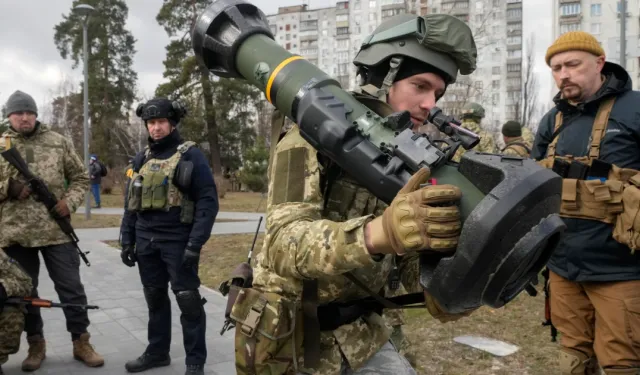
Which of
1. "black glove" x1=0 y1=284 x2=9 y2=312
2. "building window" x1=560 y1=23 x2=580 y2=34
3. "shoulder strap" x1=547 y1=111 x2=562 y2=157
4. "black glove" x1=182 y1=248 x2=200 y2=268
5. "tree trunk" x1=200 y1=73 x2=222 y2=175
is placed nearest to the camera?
"shoulder strap" x1=547 y1=111 x2=562 y2=157

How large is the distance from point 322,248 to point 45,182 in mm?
3874

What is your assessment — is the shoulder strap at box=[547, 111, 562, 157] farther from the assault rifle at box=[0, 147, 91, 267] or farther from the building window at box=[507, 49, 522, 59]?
the building window at box=[507, 49, 522, 59]

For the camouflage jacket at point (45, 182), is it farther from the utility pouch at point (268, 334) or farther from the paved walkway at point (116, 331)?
the utility pouch at point (268, 334)

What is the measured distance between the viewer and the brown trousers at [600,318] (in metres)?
2.88

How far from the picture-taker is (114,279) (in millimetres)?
7484

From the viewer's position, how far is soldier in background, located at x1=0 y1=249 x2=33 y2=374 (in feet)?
12.1

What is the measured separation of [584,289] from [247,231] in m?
9.91

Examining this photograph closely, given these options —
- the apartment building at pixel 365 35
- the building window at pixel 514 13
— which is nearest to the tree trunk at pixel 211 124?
the apartment building at pixel 365 35

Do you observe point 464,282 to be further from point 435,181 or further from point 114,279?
point 114,279

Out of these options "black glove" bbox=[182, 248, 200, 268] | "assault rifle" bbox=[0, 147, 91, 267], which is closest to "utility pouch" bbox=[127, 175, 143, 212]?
"black glove" bbox=[182, 248, 200, 268]

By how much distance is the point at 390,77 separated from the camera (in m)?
1.93

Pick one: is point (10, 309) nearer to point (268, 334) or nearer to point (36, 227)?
point (36, 227)

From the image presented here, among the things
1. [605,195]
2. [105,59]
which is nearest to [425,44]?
[605,195]

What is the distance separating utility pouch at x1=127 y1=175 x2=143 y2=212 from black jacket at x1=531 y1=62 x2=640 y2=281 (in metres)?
3.09
